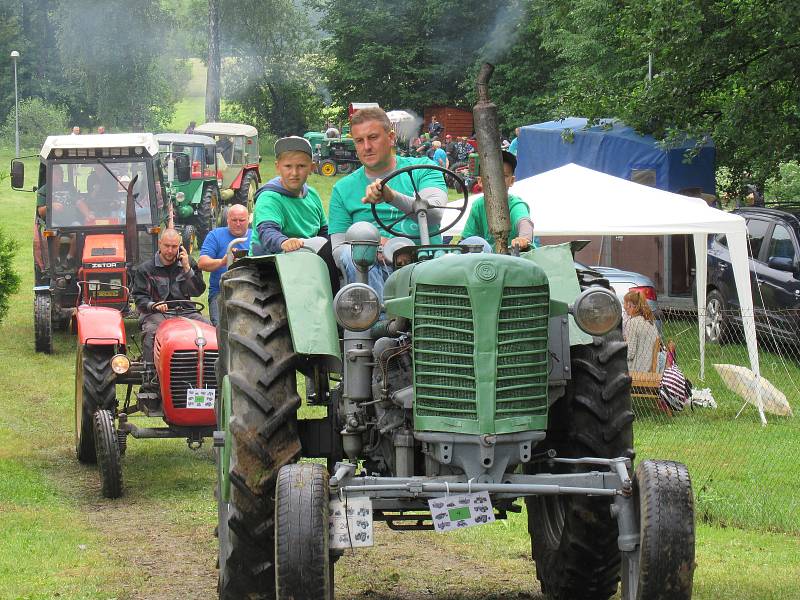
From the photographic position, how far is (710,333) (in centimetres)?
1453

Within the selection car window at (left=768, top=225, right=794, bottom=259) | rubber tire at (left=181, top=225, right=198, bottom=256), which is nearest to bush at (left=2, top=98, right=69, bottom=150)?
rubber tire at (left=181, top=225, right=198, bottom=256)

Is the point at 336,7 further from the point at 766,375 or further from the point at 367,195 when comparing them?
the point at 367,195

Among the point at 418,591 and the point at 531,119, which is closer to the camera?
the point at 418,591

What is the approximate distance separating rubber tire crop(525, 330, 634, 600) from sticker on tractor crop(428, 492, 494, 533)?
754 millimetres

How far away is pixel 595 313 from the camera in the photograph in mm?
5219

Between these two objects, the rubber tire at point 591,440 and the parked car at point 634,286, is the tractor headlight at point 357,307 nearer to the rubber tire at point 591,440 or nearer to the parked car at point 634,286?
the rubber tire at point 591,440

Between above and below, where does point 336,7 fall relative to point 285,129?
above

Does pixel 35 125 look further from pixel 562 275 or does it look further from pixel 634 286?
pixel 562 275

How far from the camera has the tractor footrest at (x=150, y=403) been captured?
9.48 metres

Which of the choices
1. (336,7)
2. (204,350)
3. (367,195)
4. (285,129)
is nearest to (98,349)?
(204,350)

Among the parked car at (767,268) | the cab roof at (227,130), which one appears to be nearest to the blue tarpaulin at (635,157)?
the parked car at (767,268)

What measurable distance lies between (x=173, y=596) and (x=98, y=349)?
3596 millimetres

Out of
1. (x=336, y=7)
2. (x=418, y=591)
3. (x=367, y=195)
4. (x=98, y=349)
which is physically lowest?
(x=418, y=591)

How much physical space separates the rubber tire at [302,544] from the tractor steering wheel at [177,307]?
558 centimetres
